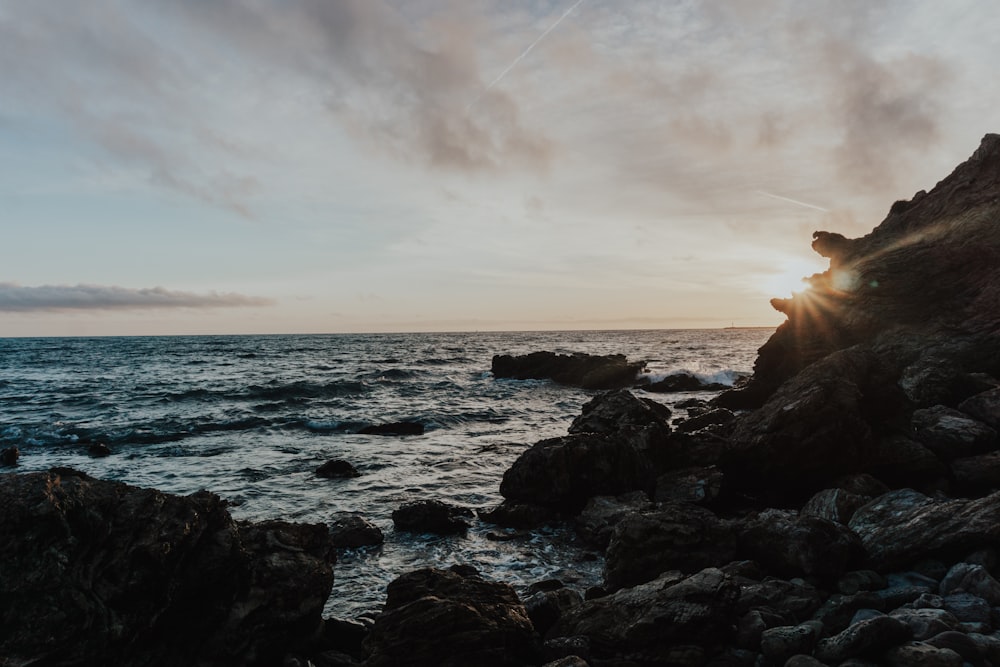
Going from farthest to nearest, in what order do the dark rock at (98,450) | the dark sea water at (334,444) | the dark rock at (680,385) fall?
the dark rock at (680,385)
the dark rock at (98,450)
the dark sea water at (334,444)

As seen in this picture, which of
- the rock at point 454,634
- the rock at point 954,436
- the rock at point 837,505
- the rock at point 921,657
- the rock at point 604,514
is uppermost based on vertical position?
the rock at point 954,436

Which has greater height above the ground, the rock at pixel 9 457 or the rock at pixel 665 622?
the rock at pixel 665 622

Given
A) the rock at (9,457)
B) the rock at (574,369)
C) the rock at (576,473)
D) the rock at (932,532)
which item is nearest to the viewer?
the rock at (932,532)

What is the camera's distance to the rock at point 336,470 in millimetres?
18594

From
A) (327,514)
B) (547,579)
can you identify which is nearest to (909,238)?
(547,579)

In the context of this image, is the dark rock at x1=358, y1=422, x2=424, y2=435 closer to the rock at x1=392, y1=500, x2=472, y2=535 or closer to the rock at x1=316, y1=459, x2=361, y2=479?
the rock at x1=316, y1=459, x2=361, y2=479

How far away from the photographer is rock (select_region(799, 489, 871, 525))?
10195 millimetres

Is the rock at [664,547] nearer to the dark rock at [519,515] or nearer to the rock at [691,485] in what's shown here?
the dark rock at [519,515]

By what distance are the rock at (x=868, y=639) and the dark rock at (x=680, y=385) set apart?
3966 centimetres

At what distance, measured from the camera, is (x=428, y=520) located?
1335cm

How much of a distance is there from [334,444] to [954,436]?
2171 cm

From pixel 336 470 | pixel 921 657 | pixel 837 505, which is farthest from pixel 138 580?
pixel 336 470

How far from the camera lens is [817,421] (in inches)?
521

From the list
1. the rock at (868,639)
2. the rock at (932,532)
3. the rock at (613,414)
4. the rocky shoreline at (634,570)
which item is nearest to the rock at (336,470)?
the rocky shoreline at (634,570)
